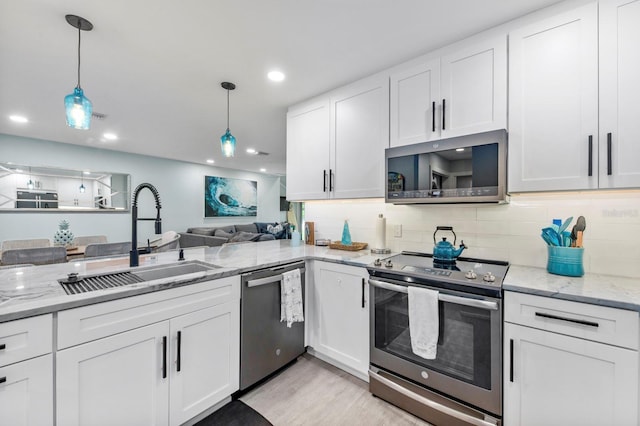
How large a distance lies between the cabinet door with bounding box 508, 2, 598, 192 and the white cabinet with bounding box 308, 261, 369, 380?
1.24m

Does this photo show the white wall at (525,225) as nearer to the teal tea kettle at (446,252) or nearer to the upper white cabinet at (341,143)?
the teal tea kettle at (446,252)

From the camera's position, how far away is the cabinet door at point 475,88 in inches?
67.3

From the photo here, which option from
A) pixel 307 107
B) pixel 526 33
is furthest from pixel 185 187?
pixel 526 33

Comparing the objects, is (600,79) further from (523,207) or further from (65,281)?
(65,281)

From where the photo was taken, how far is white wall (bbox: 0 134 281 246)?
4.41 metres

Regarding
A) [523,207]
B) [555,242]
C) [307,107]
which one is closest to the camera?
[555,242]

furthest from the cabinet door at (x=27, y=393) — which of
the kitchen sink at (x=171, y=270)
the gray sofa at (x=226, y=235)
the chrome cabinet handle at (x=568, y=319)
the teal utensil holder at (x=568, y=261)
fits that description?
the gray sofa at (x=226, y=235)

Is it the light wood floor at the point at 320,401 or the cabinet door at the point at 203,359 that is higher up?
the cabinet door at the point at 203,359

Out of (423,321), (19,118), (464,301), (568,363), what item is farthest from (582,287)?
(19,118)

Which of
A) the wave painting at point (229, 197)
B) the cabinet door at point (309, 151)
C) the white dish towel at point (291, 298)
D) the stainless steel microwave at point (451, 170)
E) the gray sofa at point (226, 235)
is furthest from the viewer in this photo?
the wave painting at point (229, 197)

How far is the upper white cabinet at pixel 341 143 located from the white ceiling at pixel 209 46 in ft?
0.50

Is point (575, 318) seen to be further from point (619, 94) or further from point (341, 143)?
point (341, 143)

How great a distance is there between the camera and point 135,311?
135 cm

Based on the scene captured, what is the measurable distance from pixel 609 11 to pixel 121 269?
3170 mm
